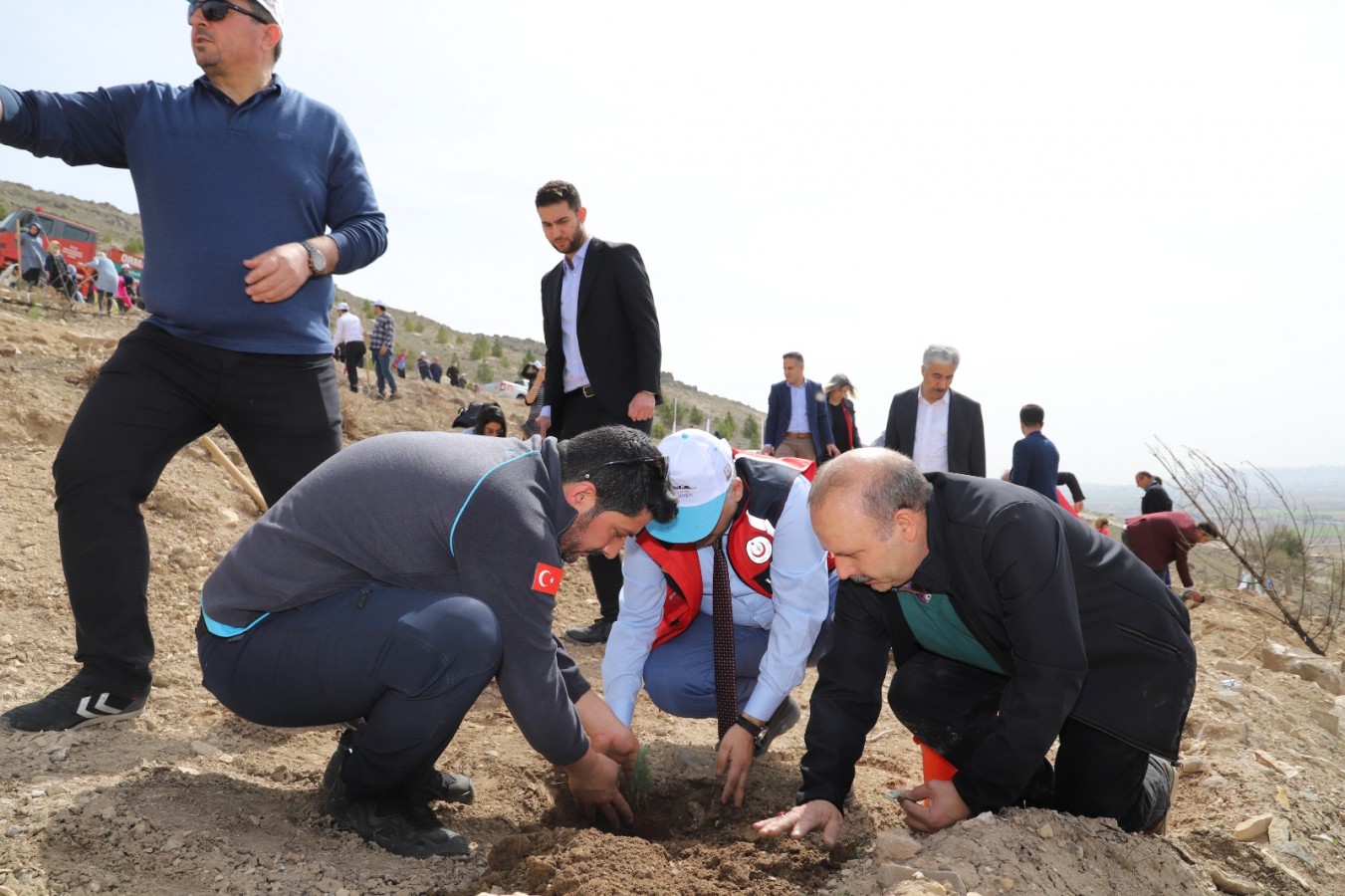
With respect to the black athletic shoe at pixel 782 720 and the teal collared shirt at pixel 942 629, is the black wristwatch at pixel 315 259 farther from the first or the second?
the black athletic shoe at pixel 782 720

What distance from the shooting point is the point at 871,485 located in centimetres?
227

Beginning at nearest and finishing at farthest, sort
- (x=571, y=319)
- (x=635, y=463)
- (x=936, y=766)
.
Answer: (x=635, y=463), (x=936, y=766), (x=571, y=319)

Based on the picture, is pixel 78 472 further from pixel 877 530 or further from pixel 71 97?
pixel 877 530

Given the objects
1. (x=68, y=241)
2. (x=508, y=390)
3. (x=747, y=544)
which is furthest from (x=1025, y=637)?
(x=68, y=241)

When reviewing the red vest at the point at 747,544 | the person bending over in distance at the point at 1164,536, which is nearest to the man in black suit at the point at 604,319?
the red vest at the point at 747,544

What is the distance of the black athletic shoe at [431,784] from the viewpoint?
8.28 ft

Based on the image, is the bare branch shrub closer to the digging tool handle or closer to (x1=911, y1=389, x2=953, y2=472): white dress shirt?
(x1=911, y1=389, x2=953, y2=472): white dress shirt

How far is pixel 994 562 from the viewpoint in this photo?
2.29 meters

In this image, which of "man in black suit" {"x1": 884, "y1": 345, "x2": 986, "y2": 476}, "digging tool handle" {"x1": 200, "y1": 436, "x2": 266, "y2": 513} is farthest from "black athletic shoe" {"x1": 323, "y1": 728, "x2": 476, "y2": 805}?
"man in black suit" {"x1": 884, "y1": 345, "x2": 986, "y2": 476}

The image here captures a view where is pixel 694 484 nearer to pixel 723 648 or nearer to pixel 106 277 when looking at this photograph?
pixel 723 648

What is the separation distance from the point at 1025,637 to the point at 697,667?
1289mm

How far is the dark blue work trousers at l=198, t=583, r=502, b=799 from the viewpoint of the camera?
7.25 ft

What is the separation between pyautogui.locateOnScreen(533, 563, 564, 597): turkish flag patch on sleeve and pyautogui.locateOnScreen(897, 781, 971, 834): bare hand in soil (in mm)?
1122

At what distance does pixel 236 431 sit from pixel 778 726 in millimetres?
2052
